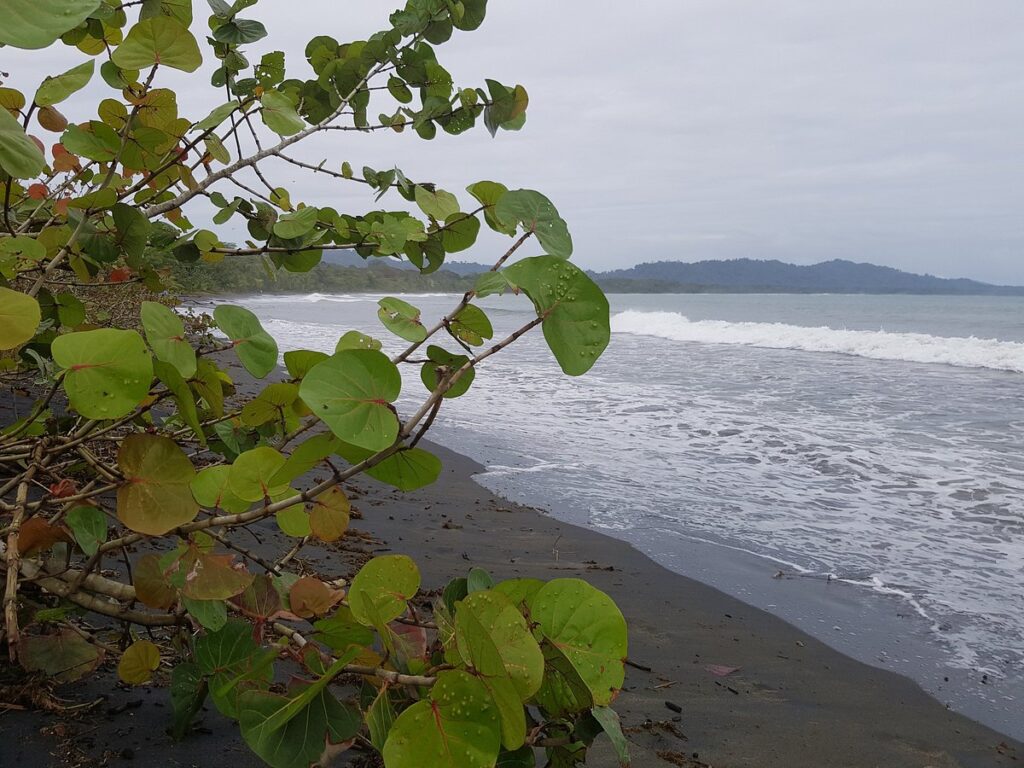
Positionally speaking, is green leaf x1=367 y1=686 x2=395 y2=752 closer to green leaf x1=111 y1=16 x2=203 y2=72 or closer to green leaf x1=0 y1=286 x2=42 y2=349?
green leaf x1=0 y1=286 x2=42 y2=349

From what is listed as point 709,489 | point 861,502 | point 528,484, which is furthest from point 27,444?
point 861,502

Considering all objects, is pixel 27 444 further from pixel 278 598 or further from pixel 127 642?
pixel 278 598

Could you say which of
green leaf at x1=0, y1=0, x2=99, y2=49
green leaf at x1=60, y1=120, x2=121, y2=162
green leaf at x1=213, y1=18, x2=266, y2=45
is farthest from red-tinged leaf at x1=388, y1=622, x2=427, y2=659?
green leaf at x1=213, y1=18, x2=266, y2=45

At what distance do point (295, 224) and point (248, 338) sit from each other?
34cm

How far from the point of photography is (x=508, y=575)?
11.4 feet

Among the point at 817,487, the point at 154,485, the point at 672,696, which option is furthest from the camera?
the point at 817,487

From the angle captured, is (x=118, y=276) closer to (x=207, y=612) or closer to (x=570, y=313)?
(x=207, y=612)

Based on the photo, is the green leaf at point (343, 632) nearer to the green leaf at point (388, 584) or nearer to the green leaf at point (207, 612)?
the green leaf at point (388, 584)

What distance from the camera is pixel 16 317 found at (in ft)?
2.01

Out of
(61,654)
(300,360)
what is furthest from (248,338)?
(61,654)

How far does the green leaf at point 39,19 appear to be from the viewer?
0.42 m

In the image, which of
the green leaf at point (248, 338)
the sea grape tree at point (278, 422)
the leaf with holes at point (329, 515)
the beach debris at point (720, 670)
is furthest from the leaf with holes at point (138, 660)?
the beach debris at point (720, 670)

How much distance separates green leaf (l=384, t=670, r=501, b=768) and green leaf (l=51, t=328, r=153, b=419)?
15.0 inches

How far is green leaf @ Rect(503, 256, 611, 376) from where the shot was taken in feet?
2.07
